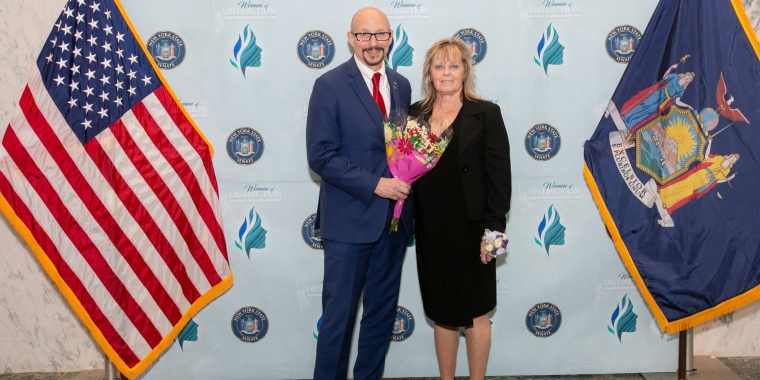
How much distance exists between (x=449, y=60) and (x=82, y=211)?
1765 mm

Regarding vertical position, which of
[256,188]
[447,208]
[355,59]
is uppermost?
[355,59]

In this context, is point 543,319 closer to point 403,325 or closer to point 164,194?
point 403,325

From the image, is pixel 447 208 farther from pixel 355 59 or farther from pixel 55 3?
pixel 55 3

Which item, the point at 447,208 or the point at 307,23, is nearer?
the point at 447,208

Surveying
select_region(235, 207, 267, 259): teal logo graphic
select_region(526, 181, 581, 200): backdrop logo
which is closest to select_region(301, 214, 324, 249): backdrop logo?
select_region(235, 207, 267, 259): teal logo graphic

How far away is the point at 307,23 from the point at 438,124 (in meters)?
0.91

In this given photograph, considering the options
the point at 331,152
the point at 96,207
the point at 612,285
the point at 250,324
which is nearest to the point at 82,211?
the point at 96,207

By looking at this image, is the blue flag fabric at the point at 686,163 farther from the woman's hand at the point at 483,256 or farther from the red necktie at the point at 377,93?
the red necktie at the point at 377,93

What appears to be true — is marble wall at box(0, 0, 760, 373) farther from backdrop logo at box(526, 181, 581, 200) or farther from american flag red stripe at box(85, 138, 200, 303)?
backdrop logo at box(526, 181, 581, 200)

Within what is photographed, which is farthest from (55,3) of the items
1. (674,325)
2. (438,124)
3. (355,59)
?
(674,325)

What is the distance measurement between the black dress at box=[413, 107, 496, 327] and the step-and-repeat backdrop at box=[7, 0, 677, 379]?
593mm

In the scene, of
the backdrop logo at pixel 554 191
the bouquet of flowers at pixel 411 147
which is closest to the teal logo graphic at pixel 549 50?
the backdrop logo at pixel 554 191

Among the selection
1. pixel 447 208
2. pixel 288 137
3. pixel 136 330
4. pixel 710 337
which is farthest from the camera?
pixel 710 337

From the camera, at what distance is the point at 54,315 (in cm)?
343
